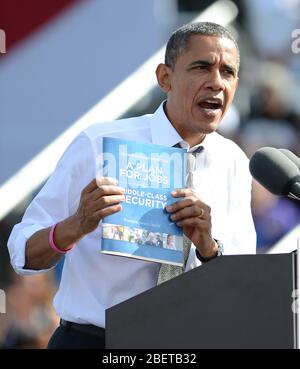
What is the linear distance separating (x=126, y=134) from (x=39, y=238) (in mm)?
381

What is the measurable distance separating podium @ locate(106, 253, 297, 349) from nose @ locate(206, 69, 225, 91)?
2.29ft

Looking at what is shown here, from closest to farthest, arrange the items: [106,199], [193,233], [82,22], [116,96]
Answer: [106,199] < [193,233] < [116,96] < [82,22]

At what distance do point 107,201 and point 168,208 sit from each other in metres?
0.15

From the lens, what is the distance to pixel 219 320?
1.80 meters

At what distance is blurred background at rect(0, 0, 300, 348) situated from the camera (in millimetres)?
4281

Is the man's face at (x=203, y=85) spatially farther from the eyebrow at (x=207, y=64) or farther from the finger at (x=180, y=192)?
the finger at (x=180, y=192)

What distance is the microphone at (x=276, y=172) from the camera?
1878mm

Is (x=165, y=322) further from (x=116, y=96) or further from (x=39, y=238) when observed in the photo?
(x=116, y=96)

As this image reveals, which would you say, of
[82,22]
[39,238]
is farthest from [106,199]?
[82,22]

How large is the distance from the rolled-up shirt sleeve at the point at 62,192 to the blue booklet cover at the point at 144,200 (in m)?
0.29

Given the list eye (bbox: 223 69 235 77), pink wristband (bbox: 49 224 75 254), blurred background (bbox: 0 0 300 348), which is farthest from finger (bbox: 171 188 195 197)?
blurred background (bbox: 0 0 300 348)

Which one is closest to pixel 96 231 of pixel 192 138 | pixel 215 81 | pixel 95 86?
pixel 192 138

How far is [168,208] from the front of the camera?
7.02 feet

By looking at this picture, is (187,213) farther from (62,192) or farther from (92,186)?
(62,192)
